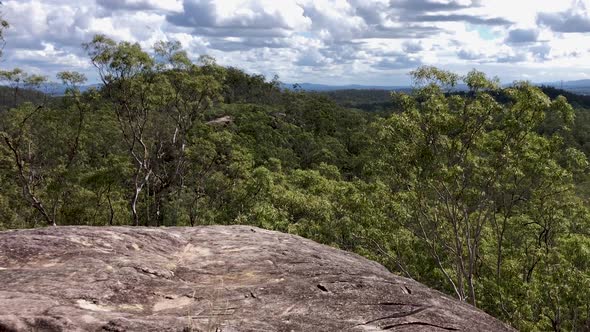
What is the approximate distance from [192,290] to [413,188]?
1615 cm

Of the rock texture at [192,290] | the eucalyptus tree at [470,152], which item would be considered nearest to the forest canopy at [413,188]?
the eucalyptus tree at [470,152]

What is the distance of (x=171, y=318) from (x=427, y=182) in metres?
16.2

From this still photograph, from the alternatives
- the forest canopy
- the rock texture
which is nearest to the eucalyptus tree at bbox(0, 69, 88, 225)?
the forest canopy

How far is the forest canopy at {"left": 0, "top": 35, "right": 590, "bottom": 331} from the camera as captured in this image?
21062 mm

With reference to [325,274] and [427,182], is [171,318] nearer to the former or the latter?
[325,274]

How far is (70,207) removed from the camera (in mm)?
38594

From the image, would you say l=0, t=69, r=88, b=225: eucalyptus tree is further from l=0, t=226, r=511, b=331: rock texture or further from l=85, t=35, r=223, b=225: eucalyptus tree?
l=0, t=226, r=511, b=331: rock texture

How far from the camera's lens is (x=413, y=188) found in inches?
957

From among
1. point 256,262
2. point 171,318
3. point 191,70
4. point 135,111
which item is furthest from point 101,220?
point 171,318

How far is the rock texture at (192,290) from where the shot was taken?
27.7ft

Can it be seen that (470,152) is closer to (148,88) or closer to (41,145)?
(148,88)

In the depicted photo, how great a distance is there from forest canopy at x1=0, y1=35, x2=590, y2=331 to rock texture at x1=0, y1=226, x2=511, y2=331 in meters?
10.2

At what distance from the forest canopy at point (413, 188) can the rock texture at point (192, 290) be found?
1019 cm

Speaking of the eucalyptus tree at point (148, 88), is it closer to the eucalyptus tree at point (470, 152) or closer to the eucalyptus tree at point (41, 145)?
the eucalyptus tree at point (41, 145)
